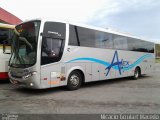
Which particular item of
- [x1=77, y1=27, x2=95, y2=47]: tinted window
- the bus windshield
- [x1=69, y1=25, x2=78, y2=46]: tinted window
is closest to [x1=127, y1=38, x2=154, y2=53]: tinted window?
[x1=77, y1=27, x2=95, y2=47]: tinted window

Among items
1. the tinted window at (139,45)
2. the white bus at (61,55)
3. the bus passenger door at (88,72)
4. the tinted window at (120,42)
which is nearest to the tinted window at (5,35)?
the white bus at (61,55)

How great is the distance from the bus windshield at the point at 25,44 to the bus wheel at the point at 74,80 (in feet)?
7.14

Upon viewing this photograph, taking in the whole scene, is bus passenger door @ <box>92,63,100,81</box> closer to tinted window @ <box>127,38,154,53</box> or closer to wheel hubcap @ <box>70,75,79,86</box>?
wheel hubcap @ <box>70,75,79,86</box>

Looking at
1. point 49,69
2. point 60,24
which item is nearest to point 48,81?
point 49,69

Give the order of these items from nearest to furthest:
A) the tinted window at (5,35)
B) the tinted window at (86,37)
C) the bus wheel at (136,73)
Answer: the tinted window at (86,37), the tinted window at (5,35), the bus wheel at (136,73)

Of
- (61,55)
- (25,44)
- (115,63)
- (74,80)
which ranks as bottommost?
(74,80)

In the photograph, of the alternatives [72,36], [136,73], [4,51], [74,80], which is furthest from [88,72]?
[136,73]

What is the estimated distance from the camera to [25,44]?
8742 mm

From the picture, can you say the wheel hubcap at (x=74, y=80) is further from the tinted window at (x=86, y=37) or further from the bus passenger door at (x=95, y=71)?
the tinted window at (x=86, y=37)

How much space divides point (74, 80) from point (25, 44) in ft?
9.33

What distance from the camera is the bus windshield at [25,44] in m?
8.36

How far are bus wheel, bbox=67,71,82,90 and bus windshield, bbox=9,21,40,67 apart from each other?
2.18 meters

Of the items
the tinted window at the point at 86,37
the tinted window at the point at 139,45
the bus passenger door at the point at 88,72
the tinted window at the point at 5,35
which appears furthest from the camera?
the tinted window at the point at 139,45

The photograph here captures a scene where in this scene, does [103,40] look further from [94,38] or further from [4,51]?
[4,51]
